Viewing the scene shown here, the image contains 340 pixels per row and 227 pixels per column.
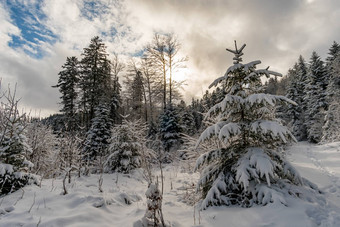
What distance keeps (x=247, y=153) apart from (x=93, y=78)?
19333 mm

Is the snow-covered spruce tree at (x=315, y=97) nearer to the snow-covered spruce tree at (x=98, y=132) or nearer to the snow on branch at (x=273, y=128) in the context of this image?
the snow-covered spruce tree at (x=98, y=132)

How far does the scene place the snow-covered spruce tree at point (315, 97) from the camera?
2531 cm

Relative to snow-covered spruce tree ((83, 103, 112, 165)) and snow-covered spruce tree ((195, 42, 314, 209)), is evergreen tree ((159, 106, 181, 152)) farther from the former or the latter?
snow-covered spruce tree ((195, 42, 314, 209))

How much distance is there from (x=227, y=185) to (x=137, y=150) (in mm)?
6246

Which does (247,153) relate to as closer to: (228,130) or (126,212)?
(228,130)

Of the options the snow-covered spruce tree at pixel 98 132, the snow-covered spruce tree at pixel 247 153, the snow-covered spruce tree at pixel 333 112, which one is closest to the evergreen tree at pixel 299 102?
the snow-covered spruce tree at pixel 333 112

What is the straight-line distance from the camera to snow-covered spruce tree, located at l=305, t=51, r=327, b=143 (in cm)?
2531

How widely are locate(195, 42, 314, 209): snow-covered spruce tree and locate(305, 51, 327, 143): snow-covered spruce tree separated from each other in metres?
27.3

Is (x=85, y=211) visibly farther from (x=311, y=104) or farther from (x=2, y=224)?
(x=311, y=104)

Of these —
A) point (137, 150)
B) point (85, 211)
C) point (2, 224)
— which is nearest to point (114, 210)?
point (85, 211)

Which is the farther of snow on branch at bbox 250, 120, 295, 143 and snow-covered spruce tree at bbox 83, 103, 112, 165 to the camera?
snow-covered spruce tree at bbox 83, 103, 112, 165

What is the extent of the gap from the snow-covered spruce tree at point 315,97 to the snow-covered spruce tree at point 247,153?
27.3 m

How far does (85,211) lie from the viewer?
3.56 metres

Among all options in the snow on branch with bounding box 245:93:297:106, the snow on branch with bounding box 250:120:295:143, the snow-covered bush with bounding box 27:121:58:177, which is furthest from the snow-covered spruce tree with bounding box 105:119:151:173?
the snow on branch with bounding box 245:93:297:106
